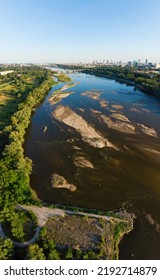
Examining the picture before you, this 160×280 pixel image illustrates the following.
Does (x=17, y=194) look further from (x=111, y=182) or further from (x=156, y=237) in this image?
(x=156, y=237)

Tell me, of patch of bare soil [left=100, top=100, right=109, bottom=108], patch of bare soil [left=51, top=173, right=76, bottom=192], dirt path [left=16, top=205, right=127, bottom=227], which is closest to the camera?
dirt path [left=16, top=205, right=127, bottom=227]

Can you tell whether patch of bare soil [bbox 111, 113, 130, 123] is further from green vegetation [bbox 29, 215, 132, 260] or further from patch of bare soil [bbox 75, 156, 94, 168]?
green vegetation [bbox 29, 215, 132, 260]

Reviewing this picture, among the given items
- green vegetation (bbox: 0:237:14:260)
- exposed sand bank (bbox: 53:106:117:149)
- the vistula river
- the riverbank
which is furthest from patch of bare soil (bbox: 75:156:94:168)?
green vegetation (bbox: 0:237:14:260)

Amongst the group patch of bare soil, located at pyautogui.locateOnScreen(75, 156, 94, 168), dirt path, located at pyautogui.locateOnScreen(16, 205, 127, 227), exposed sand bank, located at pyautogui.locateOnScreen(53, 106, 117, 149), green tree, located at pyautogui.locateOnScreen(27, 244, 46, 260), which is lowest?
green tree, located at pyautogui.locateOnScreen(27, 244, 46, 260)

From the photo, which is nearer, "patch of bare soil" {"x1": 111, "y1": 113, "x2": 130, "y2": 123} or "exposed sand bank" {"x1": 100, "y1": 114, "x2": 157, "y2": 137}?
"exposed sand bank" {"x1": 100, "y1": 114, "x2": 157, "y2": 137}

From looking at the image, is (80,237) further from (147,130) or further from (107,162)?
(147,130)

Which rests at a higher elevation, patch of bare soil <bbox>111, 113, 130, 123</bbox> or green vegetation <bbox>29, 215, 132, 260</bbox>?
patch of bare soil <bbox>111, 113, 130, 123</bbox>

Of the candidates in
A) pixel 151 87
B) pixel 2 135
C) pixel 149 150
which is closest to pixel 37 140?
pixel 2 135

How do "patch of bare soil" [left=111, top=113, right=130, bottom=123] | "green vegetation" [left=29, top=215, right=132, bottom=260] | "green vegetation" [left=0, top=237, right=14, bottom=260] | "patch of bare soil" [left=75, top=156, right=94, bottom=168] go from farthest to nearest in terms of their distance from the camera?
"patch of bare soil" [left=111, top=113, right=130, bottom=123]
"patch of bare soil" [left=75, top=156, right=94, bottom=168]
"green vegetation" [left=29, top=215, right=132, bottom=260]
"green vegetation" [left=0, top=237, right=14, bottom=260]
